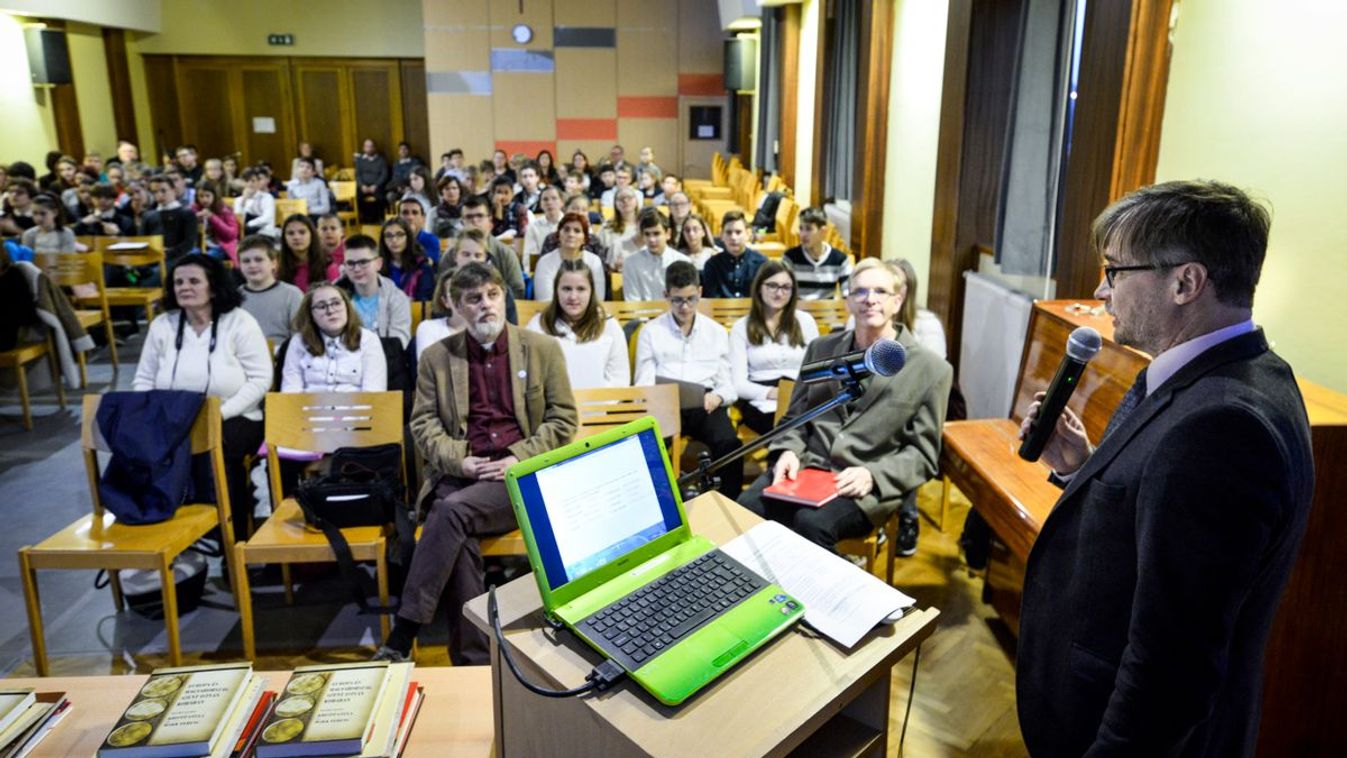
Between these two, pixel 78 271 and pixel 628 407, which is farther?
pixel 78 271

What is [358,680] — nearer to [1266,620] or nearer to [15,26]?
[1266,620]

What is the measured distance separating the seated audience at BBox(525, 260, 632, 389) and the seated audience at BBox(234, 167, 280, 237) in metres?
5.47

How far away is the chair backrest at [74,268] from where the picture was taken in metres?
6.09

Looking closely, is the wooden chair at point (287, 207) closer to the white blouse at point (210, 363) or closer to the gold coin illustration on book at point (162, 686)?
the white blouse at point (210, 363)

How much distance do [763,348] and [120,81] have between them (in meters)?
13.1

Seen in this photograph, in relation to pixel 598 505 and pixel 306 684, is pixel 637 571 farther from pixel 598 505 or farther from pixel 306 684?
pixel 306 684

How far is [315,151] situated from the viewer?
48.2ft

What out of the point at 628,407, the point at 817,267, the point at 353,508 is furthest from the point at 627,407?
the point at 817,267

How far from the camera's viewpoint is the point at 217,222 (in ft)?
25.3

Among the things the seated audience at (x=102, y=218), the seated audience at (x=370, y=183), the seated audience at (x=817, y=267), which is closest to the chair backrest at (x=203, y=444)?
the seated audience at (x=817, y=267)

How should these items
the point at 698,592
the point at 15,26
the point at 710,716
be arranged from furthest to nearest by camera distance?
the point at 15,26, the point at 698,592, the point at 710,716

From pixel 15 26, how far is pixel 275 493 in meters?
11.0

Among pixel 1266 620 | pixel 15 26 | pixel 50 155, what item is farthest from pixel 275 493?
pixel 15 26

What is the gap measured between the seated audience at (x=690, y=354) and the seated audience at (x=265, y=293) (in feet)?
5.95
